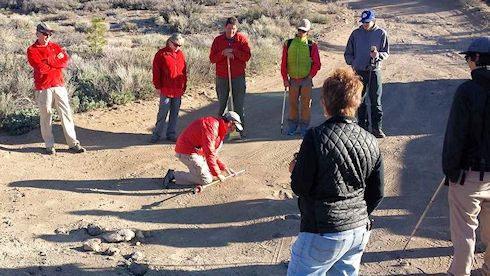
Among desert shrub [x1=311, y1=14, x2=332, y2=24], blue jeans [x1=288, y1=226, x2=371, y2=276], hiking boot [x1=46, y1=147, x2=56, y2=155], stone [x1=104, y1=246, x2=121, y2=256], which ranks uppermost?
blue jeans [x1=288, y1=226, x2=371, y2=276]

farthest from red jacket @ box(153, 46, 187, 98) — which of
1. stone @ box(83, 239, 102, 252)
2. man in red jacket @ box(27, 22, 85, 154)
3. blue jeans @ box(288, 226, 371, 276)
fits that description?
blue jeans @ box(288, 226, 371, 276)

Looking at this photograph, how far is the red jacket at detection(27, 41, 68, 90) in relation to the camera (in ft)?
26.9

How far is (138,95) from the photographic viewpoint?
11117 mm

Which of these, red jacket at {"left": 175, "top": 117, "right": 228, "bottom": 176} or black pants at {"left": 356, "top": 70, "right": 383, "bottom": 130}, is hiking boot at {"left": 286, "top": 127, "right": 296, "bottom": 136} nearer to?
black pants at {"left": 356, "top": 70, "right": 383, "bottom": 130}

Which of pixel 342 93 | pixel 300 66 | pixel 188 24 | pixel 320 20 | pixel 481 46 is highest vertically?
pixel 481 46

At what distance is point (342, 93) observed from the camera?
136 inches

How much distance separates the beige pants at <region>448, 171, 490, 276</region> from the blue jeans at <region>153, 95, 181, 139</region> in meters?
5.31

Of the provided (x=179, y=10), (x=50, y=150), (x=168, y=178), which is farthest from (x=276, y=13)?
(x=168, y=178)

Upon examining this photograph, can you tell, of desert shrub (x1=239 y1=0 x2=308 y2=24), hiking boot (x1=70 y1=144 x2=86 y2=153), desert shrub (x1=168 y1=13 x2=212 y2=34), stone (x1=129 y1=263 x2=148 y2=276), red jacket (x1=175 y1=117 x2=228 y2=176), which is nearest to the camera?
stone (x1=129 y1=263 x2=148 y2=276)

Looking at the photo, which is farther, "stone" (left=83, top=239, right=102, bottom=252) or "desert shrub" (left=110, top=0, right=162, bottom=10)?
"desert shrub" (left=110, top=0, right=162, bottom=10)

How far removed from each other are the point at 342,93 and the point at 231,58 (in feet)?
18.4

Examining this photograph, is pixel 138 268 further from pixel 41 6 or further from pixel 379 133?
pixel 41 6

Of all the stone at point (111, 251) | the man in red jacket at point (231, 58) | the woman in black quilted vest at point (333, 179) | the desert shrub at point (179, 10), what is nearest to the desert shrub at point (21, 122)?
the man in red jacket at point (231, 58)

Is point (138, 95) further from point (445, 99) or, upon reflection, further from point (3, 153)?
point (445, 99)
